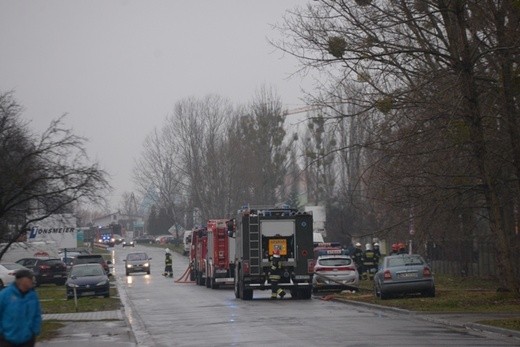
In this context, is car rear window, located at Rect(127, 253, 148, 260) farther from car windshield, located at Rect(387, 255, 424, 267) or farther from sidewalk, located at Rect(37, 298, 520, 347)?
sidewalk, located at Rect(37, 298, 520, 347)

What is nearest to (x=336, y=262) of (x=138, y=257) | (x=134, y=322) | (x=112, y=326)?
(x=134, y=322)

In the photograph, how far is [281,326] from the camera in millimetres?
22875

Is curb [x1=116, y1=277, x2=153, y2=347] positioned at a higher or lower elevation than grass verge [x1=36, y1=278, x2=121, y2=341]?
lower

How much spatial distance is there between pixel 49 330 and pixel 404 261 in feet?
42.8

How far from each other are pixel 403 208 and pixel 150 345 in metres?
12.7

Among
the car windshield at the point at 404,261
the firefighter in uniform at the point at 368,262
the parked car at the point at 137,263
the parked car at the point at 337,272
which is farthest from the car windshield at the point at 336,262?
the parked car at the point at 137,263

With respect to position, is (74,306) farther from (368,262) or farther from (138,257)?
(138,257)

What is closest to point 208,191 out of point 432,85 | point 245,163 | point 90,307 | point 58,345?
point 245,163

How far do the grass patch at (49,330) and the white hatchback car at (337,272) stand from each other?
1441cm

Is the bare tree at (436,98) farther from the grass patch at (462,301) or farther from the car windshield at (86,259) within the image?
the car windshield at (86,259)

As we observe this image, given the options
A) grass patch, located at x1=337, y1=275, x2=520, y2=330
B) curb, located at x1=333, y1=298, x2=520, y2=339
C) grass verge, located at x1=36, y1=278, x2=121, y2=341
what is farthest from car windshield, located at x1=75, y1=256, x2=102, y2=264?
curb, located at x1=333, y1=298, x2=520, y2=339

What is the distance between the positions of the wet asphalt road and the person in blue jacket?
23.7ft

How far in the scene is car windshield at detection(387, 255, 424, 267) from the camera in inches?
1287

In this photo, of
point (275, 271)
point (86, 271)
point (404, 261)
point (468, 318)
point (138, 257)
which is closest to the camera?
point (468, 318)
